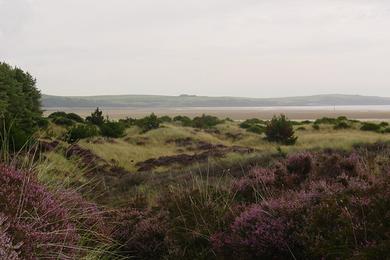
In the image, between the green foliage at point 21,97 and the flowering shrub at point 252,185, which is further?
the green foliage at point 21,97

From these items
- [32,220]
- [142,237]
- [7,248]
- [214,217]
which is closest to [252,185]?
[214,217]

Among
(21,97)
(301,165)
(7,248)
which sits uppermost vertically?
(21,97)

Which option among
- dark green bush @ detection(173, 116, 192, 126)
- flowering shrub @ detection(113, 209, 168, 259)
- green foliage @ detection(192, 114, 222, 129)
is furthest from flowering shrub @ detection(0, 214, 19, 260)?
dark green bush @ detection(173, 116, 192, 126)

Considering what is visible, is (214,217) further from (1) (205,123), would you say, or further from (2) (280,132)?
(1) (205,123)

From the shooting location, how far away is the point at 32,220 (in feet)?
15.5

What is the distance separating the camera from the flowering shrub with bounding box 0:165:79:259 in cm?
409

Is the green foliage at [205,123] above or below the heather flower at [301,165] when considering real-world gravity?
below

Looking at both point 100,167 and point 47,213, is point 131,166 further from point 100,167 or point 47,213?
point 47,213

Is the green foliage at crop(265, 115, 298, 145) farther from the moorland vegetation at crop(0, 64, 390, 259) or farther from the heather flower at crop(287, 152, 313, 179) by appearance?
the heather flower at crop(287, 152, 313, 179)

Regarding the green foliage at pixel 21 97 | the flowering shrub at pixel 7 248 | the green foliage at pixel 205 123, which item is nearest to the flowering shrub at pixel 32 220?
the flowering shrub at pixel 7 248

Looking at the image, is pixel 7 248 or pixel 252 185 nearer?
pixel 7 248

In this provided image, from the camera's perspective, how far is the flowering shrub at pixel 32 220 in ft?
13.4

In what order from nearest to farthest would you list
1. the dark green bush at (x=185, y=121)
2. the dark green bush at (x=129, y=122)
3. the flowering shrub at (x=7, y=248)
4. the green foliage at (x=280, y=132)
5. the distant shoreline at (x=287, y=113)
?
the flowering shrub at (x=7, y=248) < the green foliage at (x=280, y=132) < the dark green bush at (x=129, y=122) < the dark green bush at (x=185, y=121) < the distant shoreline at (x=287, y=113)

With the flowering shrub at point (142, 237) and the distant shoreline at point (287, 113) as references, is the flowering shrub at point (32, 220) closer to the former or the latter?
the flowering shrub at point (142, 237)
